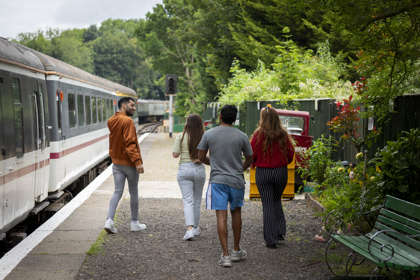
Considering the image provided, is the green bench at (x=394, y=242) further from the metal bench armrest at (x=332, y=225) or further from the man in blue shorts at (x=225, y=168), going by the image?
the man in blue shorts at (x=225, y=168)

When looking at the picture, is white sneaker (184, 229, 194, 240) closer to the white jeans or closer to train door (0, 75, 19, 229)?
the white jeans

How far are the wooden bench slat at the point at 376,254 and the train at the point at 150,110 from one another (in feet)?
198

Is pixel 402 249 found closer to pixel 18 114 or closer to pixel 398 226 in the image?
pixel 398 226

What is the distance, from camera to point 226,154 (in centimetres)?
605

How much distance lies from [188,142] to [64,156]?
16.5 feet

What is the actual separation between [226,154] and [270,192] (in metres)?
1.08

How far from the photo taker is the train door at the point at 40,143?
350 inches

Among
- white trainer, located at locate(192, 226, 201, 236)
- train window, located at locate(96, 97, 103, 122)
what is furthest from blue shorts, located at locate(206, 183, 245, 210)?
train window, located at locate(96, 97, 103, 122)

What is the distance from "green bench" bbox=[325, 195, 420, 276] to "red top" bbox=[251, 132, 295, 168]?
1473 millimetres

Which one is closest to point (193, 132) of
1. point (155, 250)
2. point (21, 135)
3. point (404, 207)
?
point (155, 250)

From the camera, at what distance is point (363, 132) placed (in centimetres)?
1010

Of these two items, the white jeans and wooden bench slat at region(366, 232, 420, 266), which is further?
the white jeans

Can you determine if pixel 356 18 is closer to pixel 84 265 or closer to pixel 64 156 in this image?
pixel 84 265

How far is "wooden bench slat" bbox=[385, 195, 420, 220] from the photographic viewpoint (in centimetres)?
498
